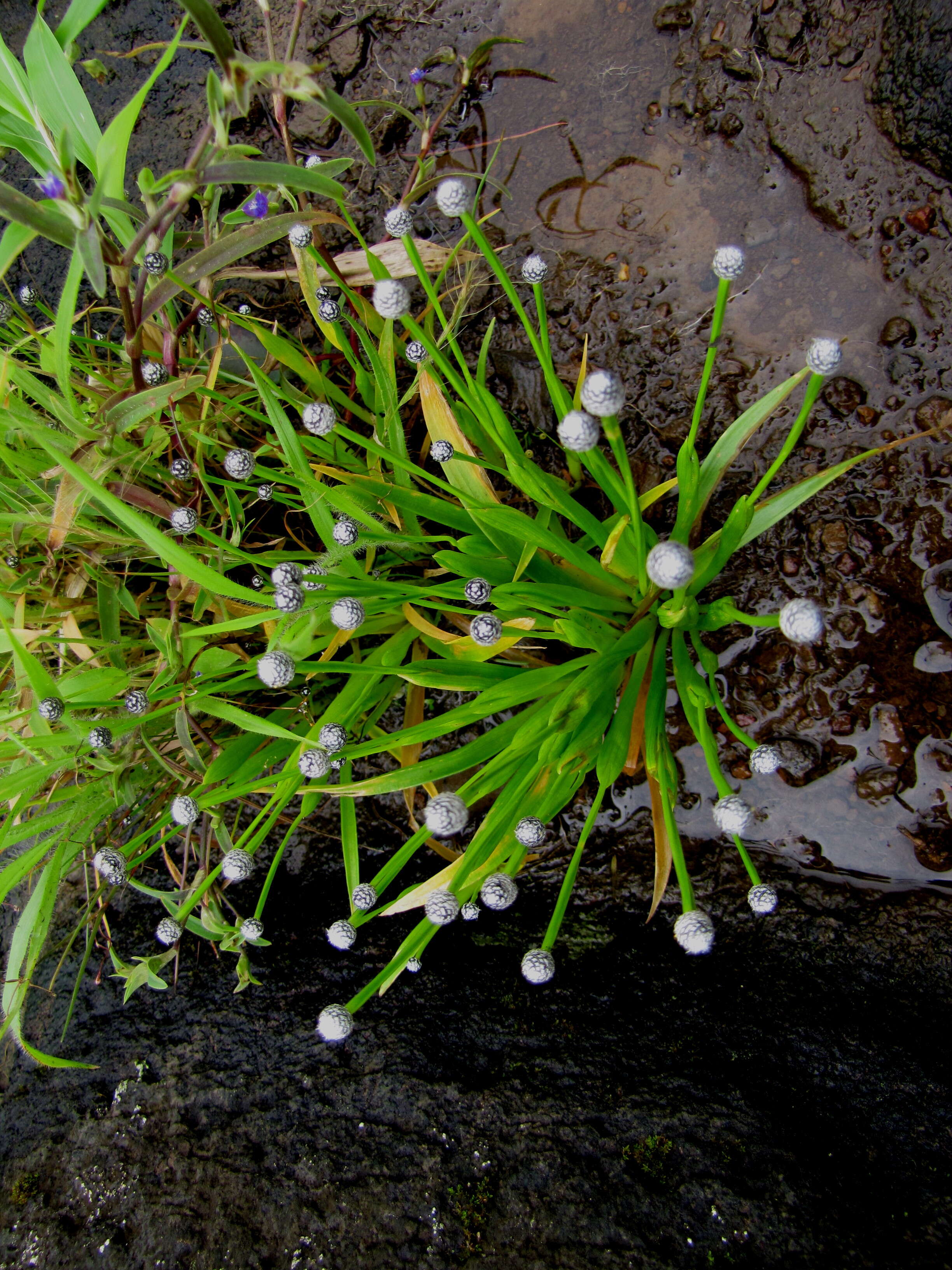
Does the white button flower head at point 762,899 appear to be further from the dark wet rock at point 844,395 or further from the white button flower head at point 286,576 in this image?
the dark wet rock at point 844,395

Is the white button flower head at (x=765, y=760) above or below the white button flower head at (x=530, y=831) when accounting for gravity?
above

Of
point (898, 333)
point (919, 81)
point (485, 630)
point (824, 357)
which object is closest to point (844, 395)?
point (898, 333)

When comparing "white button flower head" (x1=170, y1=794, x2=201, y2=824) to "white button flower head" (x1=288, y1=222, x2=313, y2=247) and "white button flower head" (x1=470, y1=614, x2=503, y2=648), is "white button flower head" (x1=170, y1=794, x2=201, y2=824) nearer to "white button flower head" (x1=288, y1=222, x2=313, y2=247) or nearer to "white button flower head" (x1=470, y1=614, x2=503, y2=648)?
"white button flower head" (x1=470, y1=614, x2=503, y2=648)

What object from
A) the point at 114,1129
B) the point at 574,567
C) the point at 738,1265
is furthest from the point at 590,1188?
the point at 574,567

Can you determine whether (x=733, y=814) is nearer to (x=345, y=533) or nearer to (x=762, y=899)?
(x=762, y=899)

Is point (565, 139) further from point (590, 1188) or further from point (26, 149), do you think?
point (590, 1188)

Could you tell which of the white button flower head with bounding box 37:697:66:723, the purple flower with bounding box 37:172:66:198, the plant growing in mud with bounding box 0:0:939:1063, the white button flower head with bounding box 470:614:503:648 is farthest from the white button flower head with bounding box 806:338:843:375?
the white button flower head with bounding box 37:697:66:723

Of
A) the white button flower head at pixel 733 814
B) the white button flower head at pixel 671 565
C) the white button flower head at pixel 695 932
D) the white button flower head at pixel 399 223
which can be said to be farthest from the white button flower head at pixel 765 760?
the white button flower head at pixel 399 223
